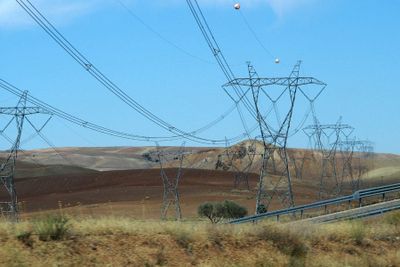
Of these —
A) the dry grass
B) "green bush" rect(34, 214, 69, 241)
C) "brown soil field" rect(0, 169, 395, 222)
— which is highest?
"brown soil field" rect(0, 169, 395, 222)

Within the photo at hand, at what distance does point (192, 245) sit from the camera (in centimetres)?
1645

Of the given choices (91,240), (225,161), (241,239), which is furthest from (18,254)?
(225,161)

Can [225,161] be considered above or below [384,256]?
above

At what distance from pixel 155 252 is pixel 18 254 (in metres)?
3.27

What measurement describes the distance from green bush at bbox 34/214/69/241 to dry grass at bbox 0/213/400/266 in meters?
0.10

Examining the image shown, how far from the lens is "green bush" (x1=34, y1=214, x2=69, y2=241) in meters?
14.7

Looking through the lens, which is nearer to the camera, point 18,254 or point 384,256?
point 18,254

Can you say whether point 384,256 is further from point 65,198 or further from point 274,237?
point 65,198

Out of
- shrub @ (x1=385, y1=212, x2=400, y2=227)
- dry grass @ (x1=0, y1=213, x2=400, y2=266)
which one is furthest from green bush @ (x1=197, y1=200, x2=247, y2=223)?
dry grass @ (x1=0, y1=213, x2=400, y2=266)

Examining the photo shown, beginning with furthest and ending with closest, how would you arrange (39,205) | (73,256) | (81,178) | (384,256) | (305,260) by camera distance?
1. (81,178)
2. (39,205)
3. (384,256)
4. (305,260)
5. (73,256)

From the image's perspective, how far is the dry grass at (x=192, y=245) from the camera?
14.1 m

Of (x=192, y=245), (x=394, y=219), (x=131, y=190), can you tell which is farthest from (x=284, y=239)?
(x=131, y=190)

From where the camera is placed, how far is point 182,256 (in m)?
15.7

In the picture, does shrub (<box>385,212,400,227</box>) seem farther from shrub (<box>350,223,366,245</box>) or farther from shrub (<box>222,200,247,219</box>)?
shrub (<box>222,200,247,219</box>)
